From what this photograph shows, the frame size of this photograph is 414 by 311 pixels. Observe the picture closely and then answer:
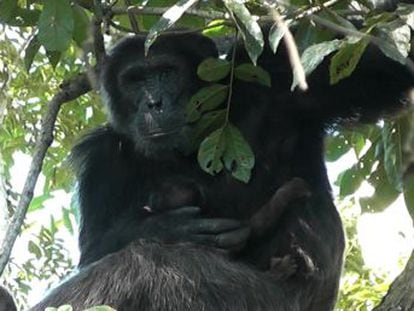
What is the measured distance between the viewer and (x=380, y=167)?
5238 millimetres

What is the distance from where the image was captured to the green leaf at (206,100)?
4617 mm

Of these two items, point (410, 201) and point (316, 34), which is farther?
point (410, 201)

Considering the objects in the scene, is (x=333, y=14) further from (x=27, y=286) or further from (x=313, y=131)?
(x=27, y=286)

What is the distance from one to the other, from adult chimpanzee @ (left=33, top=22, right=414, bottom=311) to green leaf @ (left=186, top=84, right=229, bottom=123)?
128 millimetres

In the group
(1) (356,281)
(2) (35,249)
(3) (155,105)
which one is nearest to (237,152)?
(3) (155,105)

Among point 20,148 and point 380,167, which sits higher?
point 20,148

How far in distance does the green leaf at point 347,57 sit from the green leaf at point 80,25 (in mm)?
1316

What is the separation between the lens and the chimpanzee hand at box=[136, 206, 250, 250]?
490 cm

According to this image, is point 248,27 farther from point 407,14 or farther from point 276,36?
point 407,14

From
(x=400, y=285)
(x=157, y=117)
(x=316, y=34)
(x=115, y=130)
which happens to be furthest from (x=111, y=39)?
(x=400, y=285)

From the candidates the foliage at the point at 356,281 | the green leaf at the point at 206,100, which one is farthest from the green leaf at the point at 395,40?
the foliage at the point at 356,281

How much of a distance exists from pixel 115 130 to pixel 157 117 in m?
0.59

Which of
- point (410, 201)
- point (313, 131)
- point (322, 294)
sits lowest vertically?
point (322, 294)

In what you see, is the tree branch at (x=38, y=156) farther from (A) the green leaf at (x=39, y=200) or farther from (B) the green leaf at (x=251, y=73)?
(A) the green leaf at (x=39, y=200)
